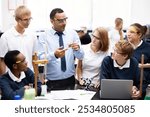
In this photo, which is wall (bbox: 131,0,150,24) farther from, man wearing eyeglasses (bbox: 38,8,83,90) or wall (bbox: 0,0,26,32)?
man wearing eyeglasses (bbox: 38,8,83,90)

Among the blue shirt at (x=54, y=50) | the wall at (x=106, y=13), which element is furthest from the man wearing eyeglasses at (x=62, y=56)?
the wall at (x=106, y=13)

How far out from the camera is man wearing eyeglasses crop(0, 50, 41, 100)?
1.73 metres

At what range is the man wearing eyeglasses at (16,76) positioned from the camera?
1735 mm

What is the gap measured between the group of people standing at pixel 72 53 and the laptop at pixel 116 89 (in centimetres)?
28

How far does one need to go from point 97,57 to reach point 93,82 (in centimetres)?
19

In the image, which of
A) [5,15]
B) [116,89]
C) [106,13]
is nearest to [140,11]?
[106,13]

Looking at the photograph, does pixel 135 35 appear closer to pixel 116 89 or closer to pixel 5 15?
pixel 116 89

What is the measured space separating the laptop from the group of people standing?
28 centimetres

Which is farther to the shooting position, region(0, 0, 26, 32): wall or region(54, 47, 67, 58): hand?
region(0, 0, 26, 32): wall

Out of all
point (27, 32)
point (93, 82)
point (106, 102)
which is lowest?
point (93, 82)

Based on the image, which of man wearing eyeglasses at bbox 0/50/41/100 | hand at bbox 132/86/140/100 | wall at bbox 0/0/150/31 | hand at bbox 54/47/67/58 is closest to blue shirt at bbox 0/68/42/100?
man wearing eyeglasses at bbox 0/50/41/100

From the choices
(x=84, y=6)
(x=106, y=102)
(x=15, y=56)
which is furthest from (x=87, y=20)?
(x=106, y=102)

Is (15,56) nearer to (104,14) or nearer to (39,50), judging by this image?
(39,50)

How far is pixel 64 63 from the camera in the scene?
2.15 meters
